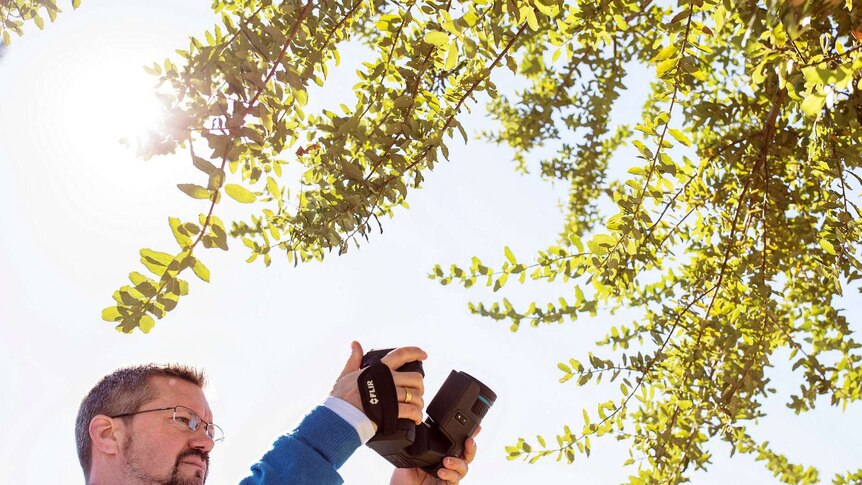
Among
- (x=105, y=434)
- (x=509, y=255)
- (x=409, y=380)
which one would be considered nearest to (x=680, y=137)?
(x=509, y=255)

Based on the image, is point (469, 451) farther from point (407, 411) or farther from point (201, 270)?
point (201, 270)

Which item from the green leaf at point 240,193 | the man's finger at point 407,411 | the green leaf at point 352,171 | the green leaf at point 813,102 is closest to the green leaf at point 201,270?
the green leaf at point 240,193

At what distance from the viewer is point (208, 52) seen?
4.88 feet

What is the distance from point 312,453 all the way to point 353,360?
0.24 m

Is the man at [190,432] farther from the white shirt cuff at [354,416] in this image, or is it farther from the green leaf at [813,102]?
the green leaf at [813,102]

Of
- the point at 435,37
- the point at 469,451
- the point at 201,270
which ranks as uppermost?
the point at 435,37

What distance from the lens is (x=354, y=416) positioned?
65.8 inches

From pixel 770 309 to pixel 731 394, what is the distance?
30cm

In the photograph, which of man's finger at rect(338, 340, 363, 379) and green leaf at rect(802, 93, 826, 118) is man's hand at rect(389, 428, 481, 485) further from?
green leaf at rect(802, 93, 826, 118)

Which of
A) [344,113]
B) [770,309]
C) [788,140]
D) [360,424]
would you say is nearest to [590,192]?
[788,140]

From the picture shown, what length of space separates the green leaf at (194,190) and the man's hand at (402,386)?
63cm

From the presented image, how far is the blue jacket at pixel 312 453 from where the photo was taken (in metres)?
1.62

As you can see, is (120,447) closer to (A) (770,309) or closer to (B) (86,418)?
(B) (86,418)

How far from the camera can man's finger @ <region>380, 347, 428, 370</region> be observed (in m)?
1.71
